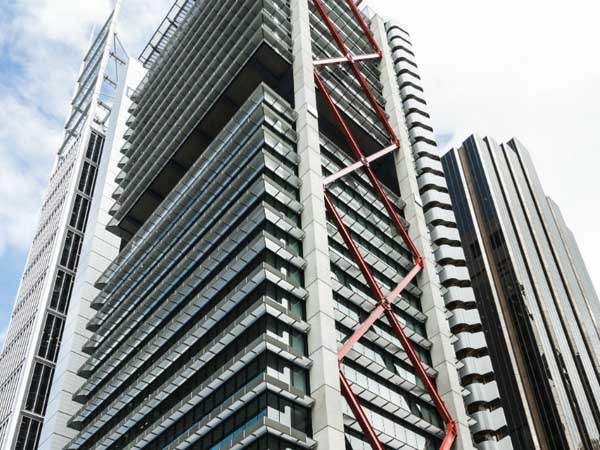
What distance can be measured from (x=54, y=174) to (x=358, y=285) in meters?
87.2

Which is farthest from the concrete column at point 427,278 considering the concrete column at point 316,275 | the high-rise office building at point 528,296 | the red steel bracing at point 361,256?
the high-rise office building at point 528,296

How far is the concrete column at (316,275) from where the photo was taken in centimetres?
5138

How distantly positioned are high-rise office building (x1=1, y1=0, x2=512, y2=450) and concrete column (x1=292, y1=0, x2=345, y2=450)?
17 centimetres

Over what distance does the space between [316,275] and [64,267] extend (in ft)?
202

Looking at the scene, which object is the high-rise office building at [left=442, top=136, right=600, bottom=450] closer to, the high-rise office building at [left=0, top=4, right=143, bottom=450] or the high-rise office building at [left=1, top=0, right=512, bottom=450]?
the high-rise office building at [left=1, top=0, right=512, bottom=450]

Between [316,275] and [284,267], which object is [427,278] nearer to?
[316,275]

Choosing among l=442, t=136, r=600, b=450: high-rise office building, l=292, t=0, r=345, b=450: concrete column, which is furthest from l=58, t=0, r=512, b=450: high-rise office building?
l=442, t=136, r=600, b=450: high-rise office building

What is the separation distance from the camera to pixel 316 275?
195 feet

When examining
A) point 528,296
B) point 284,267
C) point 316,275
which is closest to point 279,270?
point 284,267

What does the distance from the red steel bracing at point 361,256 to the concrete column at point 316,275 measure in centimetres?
212

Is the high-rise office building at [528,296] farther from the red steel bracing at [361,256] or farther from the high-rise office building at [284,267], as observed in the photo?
the red steel bracing at [361,256]

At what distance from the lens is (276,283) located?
191 ft

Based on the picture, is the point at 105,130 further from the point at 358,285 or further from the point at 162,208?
the point at 358,285

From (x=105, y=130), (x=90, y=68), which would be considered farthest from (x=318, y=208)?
(x=90, y=68)
